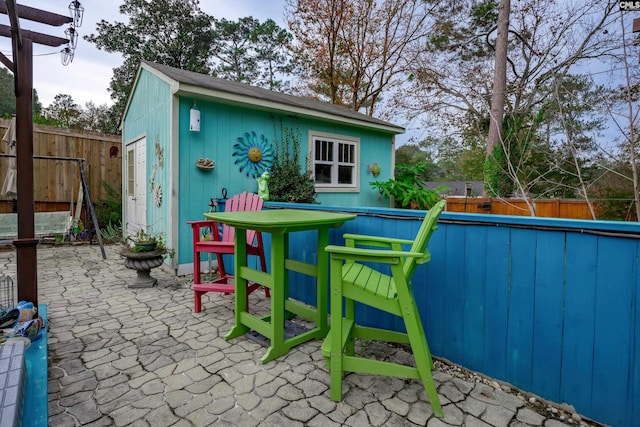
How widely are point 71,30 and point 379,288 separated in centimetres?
314

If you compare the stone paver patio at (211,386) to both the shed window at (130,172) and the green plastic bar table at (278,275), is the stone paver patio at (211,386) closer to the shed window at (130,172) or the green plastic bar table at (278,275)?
the green plastic bar table at (278,275)

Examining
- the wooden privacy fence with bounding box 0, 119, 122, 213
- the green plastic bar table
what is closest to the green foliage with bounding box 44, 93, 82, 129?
the wooden privacy fence with bounding box 0, 119, 122, 213

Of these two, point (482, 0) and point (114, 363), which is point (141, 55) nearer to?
point (482, 0)

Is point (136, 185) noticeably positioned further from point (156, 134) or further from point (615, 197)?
point (615, 197)

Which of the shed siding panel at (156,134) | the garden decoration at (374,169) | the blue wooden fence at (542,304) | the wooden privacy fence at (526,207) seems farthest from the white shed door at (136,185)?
the wooden privacy fence at (526,207)

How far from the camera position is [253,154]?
496 centimetres

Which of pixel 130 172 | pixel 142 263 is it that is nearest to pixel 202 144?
pixel 142 263

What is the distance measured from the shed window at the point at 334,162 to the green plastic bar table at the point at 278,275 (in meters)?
3.79

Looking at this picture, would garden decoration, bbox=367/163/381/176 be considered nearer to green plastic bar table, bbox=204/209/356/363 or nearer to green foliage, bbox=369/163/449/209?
green foliage, bbox=369/163/449/209

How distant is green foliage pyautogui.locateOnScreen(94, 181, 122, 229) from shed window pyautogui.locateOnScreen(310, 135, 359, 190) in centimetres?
427

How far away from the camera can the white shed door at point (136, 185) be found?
5207 mm

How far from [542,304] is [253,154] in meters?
4.21

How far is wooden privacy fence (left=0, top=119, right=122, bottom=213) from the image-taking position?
611 cm

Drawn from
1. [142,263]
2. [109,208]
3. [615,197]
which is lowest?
[142,263]
